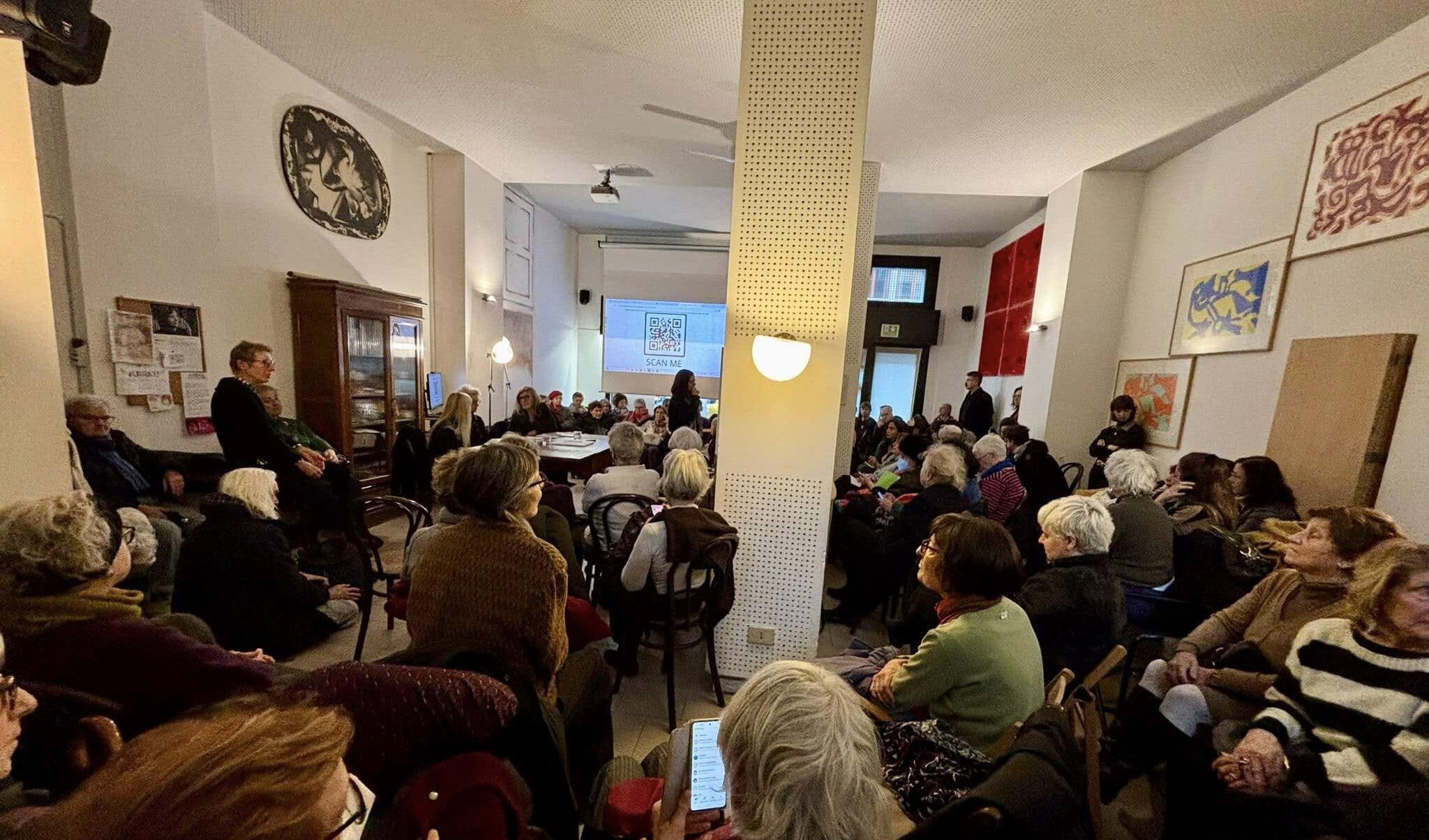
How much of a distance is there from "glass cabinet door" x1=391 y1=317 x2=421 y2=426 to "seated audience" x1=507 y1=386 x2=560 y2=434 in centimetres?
95

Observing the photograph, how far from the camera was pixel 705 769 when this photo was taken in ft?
3.19

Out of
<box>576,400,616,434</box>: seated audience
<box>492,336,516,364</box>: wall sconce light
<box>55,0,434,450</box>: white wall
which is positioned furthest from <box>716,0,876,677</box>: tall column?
<box>492,336,516,364</box>: wall sconce light

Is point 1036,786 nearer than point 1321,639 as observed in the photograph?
Yes

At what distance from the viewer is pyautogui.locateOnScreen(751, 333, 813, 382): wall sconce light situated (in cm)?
206

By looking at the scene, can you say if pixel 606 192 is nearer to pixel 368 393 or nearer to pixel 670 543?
pixel 368 393

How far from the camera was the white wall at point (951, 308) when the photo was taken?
27.1 ft

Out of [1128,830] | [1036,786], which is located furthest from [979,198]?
[1036,786]

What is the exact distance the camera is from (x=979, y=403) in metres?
6.81

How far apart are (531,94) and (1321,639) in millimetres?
4973

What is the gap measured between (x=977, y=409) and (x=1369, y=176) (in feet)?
14.2

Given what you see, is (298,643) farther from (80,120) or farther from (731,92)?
(731,92)

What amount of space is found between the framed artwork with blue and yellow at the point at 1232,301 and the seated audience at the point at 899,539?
263 cm

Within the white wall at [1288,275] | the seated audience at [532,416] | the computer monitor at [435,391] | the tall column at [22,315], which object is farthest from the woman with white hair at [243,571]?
the white wall at [1288,275]

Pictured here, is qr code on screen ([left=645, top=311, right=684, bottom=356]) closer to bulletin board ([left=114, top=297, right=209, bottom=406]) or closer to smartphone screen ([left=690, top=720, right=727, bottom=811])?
bulletin board ([left=114, top=297, right=209, bottom=406])
